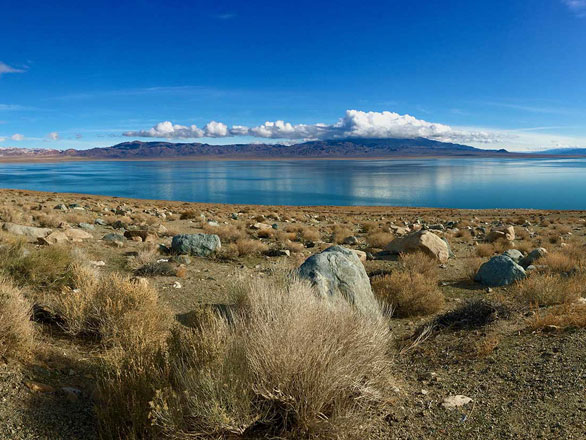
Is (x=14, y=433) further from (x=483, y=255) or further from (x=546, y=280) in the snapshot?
(x=483, y=255)

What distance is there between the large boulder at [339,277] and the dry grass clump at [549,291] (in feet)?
8.76

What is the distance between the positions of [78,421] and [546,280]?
7.07m

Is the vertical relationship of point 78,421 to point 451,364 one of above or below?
above

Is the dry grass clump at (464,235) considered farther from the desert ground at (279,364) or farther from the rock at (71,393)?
the rock at (71,393)

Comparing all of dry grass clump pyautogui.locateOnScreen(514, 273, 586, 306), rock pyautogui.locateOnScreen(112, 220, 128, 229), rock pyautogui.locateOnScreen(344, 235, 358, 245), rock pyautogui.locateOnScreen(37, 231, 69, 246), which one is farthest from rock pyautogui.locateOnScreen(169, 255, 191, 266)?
dry grass clump pyautogui.locateOnScreen(514, 273, 586, 306)

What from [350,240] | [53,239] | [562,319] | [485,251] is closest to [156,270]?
[53,239]

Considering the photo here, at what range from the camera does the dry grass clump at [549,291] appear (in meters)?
6.45

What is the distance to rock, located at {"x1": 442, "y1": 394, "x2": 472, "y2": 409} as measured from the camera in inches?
142

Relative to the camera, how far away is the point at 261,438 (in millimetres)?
2885

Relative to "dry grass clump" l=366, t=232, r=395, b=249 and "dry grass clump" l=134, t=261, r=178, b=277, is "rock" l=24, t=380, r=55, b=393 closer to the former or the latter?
"dry grass clump" l=134, t=261, r=178, b=277

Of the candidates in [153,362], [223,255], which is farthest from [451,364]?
[223,255]

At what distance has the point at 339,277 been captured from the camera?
621cm

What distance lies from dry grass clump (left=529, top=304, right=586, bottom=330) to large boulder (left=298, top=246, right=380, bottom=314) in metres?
2.19

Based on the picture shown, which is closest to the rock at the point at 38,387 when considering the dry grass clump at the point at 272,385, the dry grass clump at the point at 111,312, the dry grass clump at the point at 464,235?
the dry grass clump at the point at 111,312
